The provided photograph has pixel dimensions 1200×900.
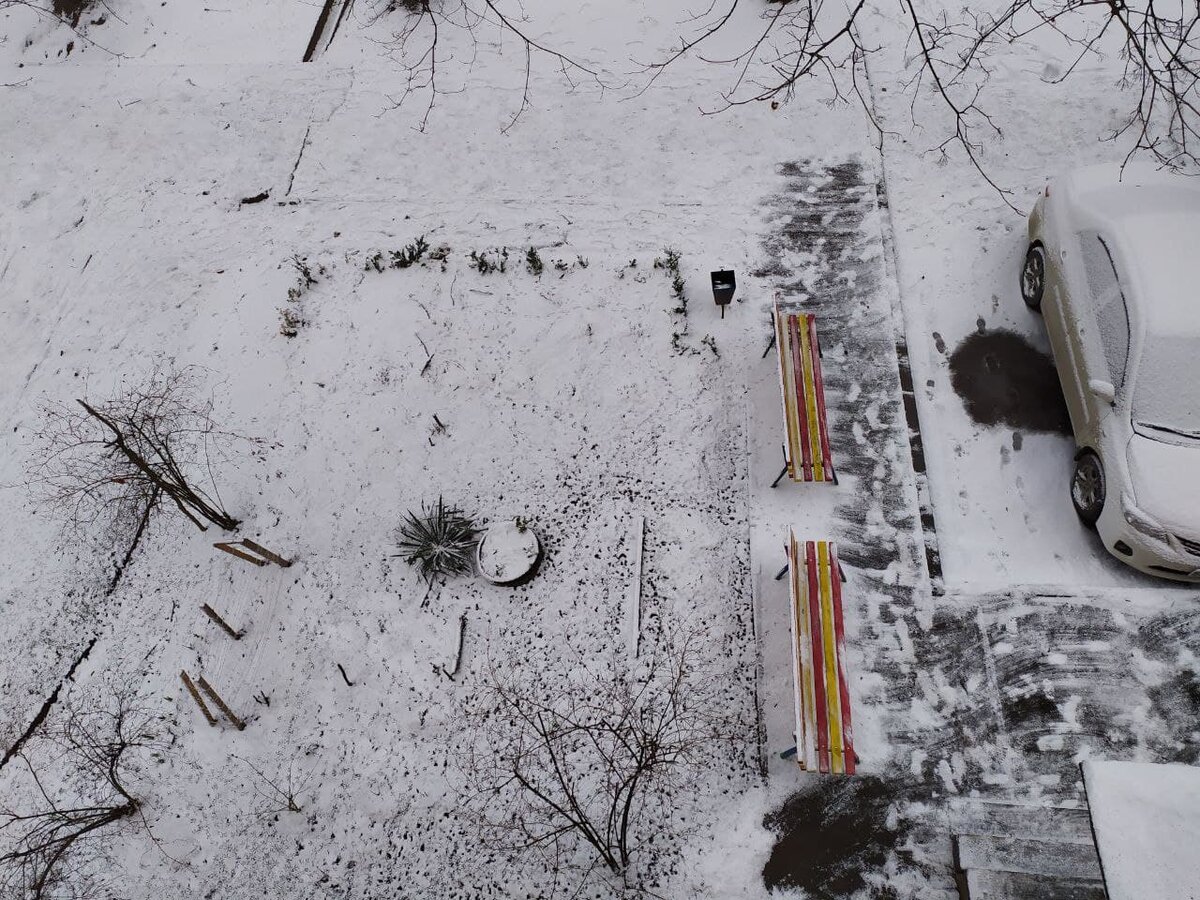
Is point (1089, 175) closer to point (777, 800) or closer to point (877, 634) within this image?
point (877, 634)

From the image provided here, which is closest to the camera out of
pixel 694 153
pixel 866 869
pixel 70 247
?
pixel 866 869

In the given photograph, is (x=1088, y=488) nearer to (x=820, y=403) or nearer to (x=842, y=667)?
(x=820, y=403)

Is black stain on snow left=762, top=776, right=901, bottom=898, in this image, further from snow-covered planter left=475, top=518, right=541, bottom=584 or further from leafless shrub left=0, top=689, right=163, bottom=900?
leafless shrub left=0, top=689, right=163, bottom=900

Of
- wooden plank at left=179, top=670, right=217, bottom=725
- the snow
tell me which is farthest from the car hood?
wooden plank at left=179, top=670, right=217, bottom=725

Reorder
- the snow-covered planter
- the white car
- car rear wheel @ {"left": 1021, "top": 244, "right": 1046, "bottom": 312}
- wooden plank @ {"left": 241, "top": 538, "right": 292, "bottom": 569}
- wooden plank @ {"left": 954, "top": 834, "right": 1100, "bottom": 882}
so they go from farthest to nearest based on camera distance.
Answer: car rear wheel @ {"left": 1021, "top": 244, "right": 1046, "bottom": 312} < wooden plank @ {"left": 241, "top": 538, "right": 292, "bottom": 569} < the snow-covered planter < the white car < wooden plank @ {"left": 954, "top": 834, "right": 1100, "bottom": 882}

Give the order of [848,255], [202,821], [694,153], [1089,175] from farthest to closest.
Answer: [694,153], [848,255], [1089,175], [202,821]

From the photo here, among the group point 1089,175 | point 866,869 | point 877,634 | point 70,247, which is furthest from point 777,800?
point 70,247
